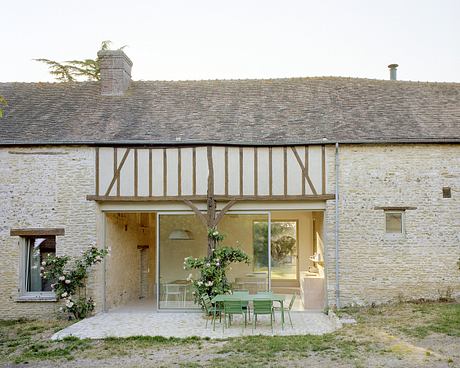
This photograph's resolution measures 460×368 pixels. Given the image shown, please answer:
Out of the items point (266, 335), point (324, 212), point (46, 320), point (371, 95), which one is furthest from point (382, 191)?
point (46, 320)

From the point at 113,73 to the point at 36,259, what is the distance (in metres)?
6.17

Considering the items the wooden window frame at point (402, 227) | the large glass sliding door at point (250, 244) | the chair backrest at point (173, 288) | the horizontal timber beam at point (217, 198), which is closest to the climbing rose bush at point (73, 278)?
the horizontal timber beam at point (217, 198)

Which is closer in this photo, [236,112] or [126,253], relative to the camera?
[236,112]

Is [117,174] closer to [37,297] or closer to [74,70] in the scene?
[37,297]

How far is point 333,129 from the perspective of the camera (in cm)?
1470

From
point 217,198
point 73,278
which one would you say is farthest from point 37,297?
point 217,198

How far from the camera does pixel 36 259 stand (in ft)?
47.6

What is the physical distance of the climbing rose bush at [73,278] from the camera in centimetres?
1345

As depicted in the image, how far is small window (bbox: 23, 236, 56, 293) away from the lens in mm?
14383

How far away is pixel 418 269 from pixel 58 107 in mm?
10943

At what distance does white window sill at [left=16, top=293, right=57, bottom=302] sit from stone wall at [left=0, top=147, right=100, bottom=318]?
0.34ft

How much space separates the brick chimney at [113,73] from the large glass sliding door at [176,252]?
5.02m

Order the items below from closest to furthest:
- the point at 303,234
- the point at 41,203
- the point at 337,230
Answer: the point at 337,230, the point at 41,203, the point at 303,234

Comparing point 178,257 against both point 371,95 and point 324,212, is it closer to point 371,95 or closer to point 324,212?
point 324,212
